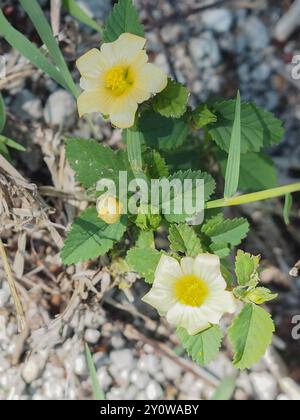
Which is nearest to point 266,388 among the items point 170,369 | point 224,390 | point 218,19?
point 224,390

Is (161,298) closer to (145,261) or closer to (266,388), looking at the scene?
(145,261)

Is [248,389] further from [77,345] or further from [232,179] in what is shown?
[232,179]

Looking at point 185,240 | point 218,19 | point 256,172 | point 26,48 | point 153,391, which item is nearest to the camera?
point 185,240

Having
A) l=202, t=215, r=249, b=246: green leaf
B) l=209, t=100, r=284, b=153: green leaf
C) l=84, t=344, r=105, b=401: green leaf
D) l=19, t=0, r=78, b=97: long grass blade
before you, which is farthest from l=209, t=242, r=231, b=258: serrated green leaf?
l=19, t=0, r=78, b=97: long grass blade

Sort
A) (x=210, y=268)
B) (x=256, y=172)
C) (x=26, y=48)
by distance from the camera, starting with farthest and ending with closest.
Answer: (x=256, y=172), (x=26, y=48), (x=210, y=268)

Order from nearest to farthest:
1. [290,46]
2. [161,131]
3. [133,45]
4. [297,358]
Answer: [133,45], [161,131], [297,358], [290,46]

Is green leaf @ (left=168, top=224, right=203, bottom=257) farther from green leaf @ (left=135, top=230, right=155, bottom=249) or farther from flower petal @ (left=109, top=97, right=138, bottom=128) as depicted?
flower petal @ (left=109, top=97, right=138, bottom=128)
